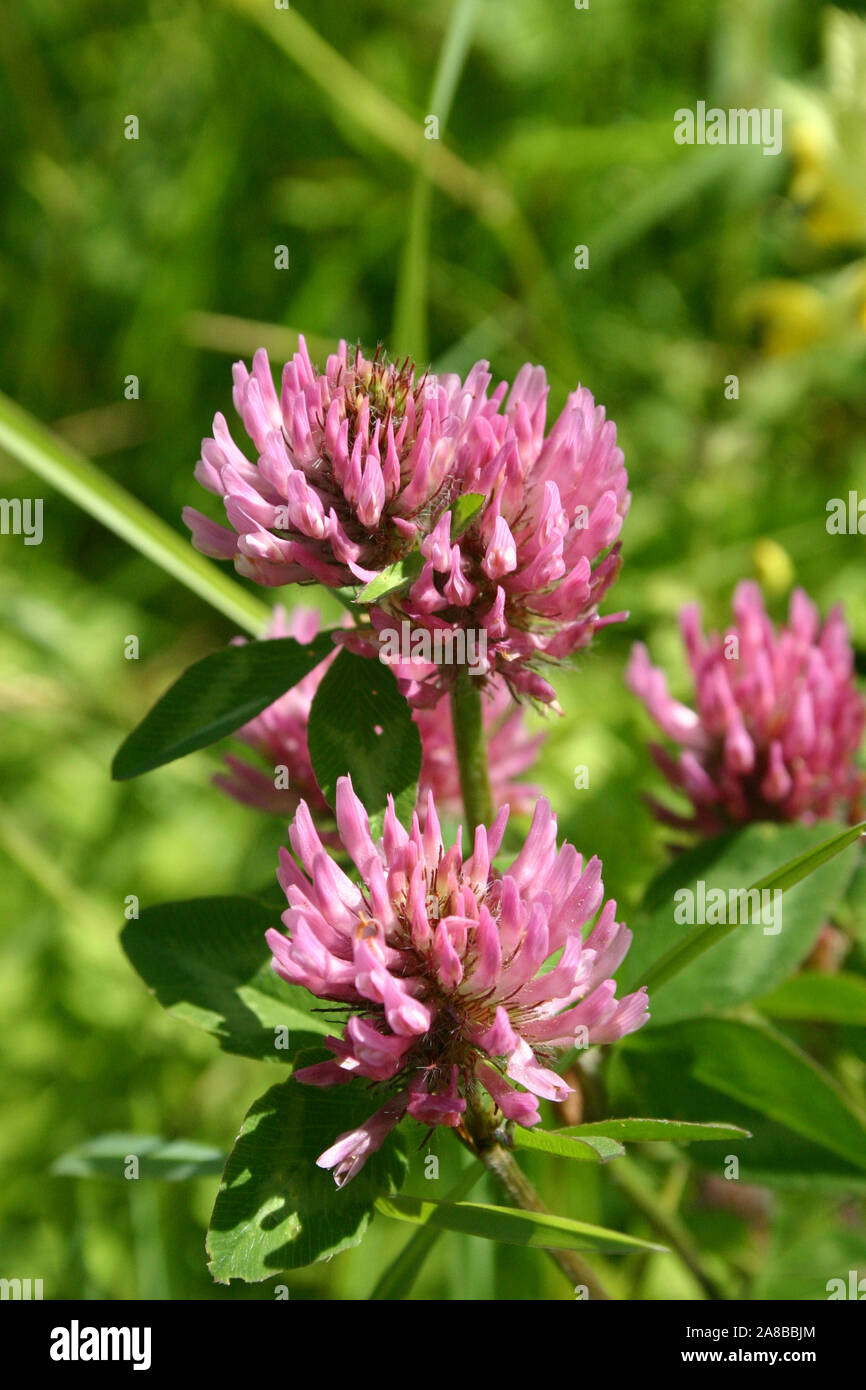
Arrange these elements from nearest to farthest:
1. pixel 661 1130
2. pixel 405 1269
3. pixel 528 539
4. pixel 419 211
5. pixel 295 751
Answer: pixel 661 1130 < pixel 528 539 < pixel 405 1269 < pixel 295 751 < pixel 419 211

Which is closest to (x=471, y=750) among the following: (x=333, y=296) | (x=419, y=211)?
(x=419, y=211)

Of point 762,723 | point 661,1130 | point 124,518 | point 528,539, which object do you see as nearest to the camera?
point 661,1130

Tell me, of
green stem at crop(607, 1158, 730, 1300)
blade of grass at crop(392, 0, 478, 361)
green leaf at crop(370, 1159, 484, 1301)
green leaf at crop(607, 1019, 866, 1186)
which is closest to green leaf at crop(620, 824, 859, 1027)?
green leaf at crop(607, 1019, 866, 1186)

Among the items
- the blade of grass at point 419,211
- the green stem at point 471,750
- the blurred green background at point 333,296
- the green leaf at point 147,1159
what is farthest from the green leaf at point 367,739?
the blurred green background at point 333,296

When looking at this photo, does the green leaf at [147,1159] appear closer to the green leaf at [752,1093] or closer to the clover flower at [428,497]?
the green leaf at [752,1093]

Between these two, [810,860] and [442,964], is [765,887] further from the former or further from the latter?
[442,964]

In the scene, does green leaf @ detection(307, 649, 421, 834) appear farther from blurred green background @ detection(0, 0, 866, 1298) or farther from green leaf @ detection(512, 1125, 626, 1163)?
blurred green background @ detection(0, 0, 866, 1298)

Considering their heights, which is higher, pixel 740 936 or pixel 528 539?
pixel 528 539
